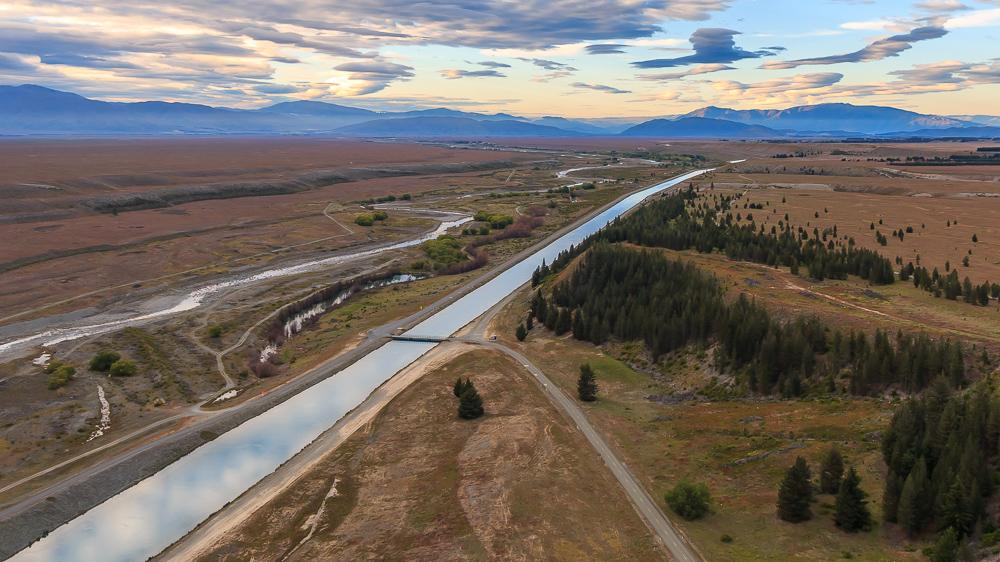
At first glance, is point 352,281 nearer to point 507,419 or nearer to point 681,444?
point 507,419

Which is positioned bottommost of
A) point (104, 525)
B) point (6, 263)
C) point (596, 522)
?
point (104, 525)

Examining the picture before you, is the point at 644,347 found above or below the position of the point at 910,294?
below

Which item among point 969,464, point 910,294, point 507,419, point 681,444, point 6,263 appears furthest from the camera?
point 6,263

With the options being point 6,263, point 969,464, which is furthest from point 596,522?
point 6,263

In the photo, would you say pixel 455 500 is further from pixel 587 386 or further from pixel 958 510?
pixel 958 510

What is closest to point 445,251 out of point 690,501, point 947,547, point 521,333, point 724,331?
point 521,333

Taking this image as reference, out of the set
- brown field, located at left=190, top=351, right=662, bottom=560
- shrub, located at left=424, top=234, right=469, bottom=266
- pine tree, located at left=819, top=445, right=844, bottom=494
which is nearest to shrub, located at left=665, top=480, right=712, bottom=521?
brown field, located at left=190, top=351, right=662, bottom=560
